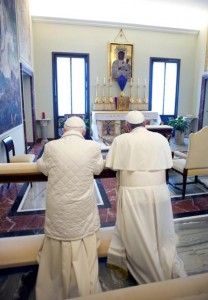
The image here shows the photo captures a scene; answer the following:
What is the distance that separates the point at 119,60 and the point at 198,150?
7.01 metres

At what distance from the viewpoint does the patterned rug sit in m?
3.33

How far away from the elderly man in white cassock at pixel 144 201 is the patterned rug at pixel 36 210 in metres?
1.35

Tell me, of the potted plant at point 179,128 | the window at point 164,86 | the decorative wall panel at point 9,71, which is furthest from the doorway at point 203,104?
the decorative wall panel at point 9,71

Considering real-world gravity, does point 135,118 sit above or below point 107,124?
above

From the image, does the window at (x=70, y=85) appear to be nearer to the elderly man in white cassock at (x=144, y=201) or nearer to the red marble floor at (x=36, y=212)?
the red marble floor at (x=36, y=212)

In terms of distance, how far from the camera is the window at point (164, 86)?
418 inches

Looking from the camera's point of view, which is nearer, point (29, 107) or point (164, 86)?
point (29, 107)

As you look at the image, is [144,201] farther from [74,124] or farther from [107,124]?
[107,124]

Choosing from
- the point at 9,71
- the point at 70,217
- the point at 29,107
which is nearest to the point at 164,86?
the point at 29,107

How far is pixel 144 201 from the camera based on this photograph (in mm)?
2090

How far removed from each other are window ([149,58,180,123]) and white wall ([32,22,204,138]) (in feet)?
0.77

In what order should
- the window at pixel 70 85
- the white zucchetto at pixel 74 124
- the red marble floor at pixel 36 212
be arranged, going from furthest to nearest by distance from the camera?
the window at pixel 70 85, the red marble floor at pixel 36 212, the white zucchetto at pixel 74 124

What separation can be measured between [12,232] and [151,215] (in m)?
2.05

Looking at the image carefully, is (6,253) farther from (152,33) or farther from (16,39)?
(152,33)
